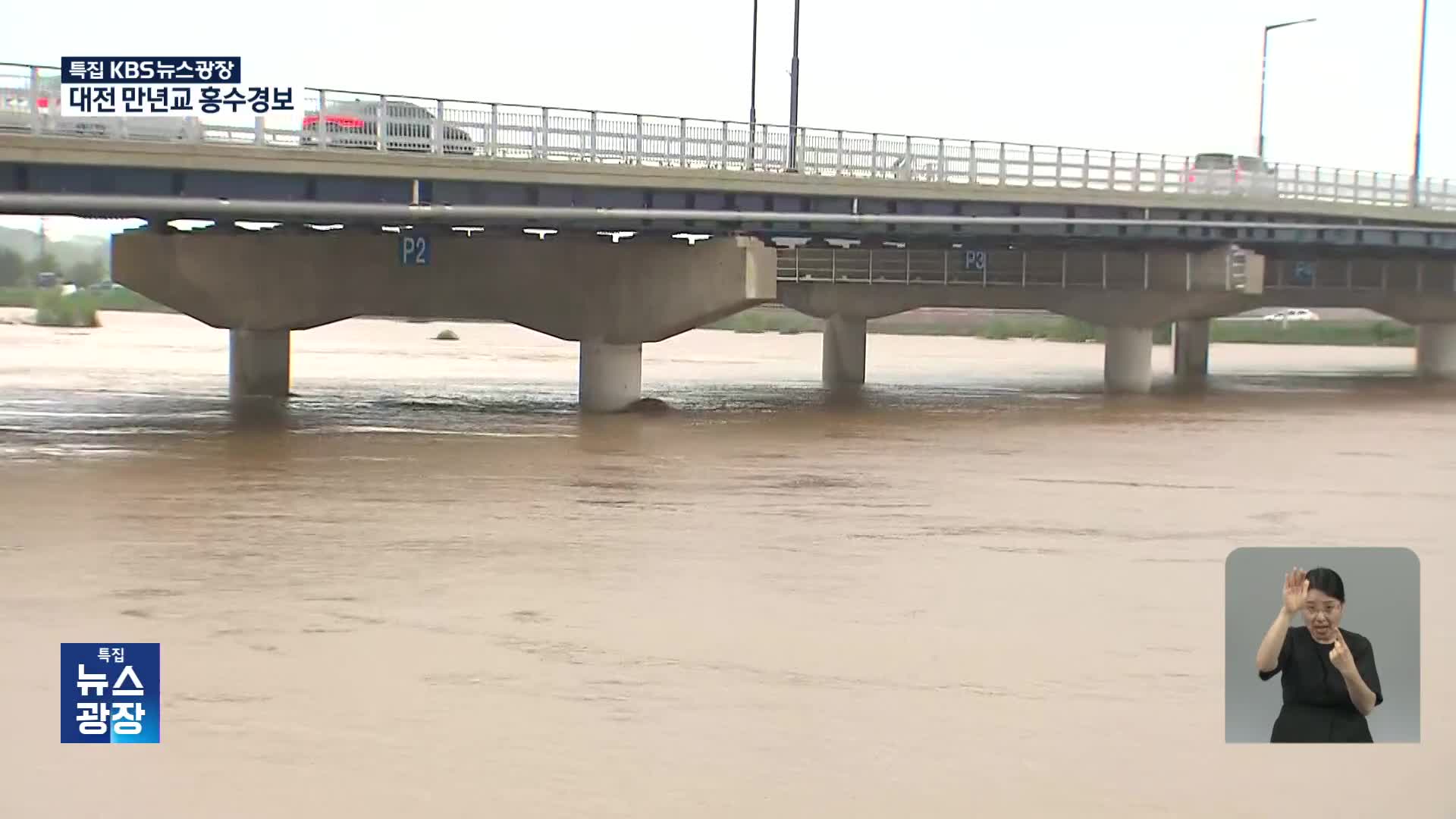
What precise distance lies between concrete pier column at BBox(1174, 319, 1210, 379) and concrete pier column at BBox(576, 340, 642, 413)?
33690 mm

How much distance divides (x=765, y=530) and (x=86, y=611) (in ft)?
26.5

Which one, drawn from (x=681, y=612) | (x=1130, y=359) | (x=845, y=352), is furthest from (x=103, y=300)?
(x=681, y=612)

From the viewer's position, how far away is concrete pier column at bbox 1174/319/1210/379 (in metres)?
69.6

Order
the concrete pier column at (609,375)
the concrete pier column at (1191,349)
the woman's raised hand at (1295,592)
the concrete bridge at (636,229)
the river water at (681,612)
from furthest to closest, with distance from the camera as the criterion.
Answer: the concrete pier column at (1191,349) < the concrete pier column at (609,375) < the concrete bridge at (636,229) < the river water at (681,612) < the woman's raised hand at (1295,592)

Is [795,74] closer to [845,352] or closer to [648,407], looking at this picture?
[648,407]

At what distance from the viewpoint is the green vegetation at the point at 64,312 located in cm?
9869

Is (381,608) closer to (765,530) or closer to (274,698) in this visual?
(274,698)

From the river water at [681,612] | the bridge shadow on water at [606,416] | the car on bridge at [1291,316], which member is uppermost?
the car on bridge at [1291,316]

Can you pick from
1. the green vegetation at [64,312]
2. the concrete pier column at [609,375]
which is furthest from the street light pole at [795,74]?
the green vegetation at [64,312]

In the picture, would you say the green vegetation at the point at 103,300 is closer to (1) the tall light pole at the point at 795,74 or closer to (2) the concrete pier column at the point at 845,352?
(2) the concrete pier column at the point at 845,352

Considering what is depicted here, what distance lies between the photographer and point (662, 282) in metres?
39.8

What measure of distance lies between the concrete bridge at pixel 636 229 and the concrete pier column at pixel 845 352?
4174mm

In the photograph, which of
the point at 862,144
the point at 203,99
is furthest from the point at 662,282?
the point at 203,99

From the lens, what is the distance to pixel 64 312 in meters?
98.6
